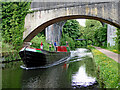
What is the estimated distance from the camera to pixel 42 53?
1062 centimetres

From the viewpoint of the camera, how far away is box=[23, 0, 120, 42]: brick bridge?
10.7m

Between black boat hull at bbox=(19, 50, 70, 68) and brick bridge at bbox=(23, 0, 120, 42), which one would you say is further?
brick bridge at bbox=(23, 0, 120, 42)

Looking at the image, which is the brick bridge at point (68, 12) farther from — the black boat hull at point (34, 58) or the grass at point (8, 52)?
the black boat hull at point (34, 58)

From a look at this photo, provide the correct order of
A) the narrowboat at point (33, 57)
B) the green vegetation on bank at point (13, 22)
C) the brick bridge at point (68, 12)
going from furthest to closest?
the green vegetation on bank at point (13, 22)
the brick bridge at point (68, 12)
the narrowboat at point (33, 57)

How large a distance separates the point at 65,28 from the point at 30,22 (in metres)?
22.6

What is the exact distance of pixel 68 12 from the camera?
11.8 metres

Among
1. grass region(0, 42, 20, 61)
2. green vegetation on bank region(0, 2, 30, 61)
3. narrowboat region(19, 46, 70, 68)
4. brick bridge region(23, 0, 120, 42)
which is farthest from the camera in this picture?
green vegetation on bank region(0, 2, 30, 61)

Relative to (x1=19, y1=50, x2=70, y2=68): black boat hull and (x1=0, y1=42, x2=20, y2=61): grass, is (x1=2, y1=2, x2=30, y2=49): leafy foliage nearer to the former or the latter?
(x1=0, y1=42, x2=20, y2=61): grass

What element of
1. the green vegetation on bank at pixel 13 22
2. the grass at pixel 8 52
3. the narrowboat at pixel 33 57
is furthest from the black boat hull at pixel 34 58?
the green vegetation on bank at pixel 13 22

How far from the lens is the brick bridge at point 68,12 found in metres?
10.7

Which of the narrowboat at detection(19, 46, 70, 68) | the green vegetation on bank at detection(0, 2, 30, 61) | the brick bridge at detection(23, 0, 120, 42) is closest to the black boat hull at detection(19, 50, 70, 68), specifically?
the narrowboat at detection(19, 46, 70, 68)

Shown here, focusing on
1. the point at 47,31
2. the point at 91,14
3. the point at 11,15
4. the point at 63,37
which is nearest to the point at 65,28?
the point at 63,37

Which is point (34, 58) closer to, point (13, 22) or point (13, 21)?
point (13, 22)

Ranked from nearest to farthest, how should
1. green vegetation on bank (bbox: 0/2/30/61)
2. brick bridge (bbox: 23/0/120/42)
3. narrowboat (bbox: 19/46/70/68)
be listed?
narrowboat (bbox: 19/46/70/68) < brick bridge (bbox: 23/0/120/42) < green vegetation on bank (bbox: 0/2/30/61)
